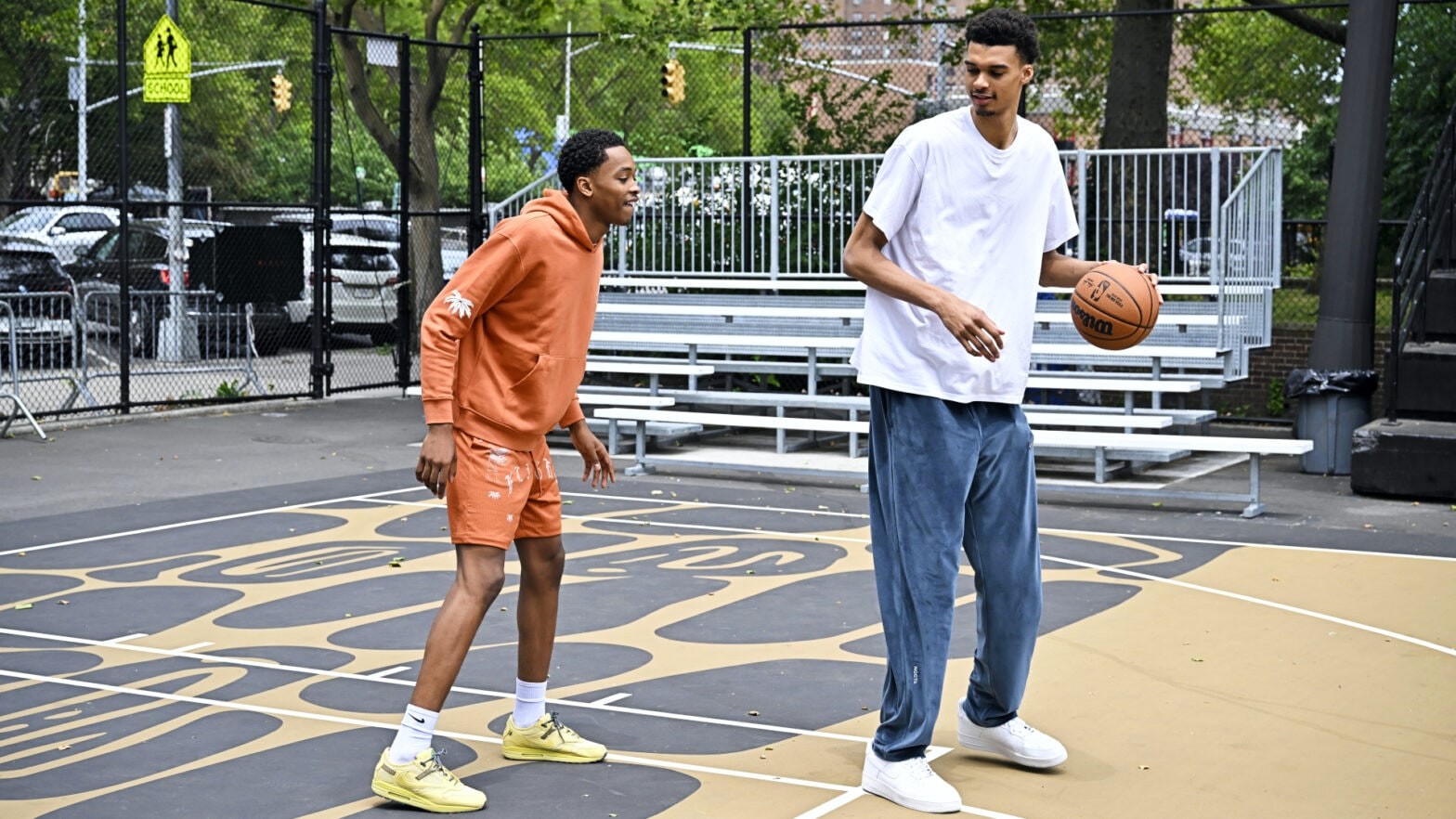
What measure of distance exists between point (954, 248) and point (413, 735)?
85.0 inches

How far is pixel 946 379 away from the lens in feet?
16.8

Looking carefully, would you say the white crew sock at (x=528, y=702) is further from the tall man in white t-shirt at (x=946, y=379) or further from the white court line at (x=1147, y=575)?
the white court line at (x=1147, y=575)

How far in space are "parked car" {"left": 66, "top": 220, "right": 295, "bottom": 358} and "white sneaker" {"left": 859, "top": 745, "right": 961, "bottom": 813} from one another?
12.2 metres

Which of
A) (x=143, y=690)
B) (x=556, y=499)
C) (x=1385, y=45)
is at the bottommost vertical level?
(x=143, y=690)

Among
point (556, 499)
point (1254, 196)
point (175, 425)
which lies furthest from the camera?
point (175, 425)

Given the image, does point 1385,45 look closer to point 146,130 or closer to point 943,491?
point 943,491

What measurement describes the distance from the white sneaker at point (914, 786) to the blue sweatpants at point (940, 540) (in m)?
0.04

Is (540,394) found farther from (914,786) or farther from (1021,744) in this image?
(1021,744)

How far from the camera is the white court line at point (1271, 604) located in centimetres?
750

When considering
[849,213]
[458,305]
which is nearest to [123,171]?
[849,213]

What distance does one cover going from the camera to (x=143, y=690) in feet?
21.4

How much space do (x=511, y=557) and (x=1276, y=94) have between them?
13852 millimetres

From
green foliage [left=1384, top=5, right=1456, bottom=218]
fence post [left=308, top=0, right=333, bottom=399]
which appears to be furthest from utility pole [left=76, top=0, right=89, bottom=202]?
green foliage [left=1384, top=5, right=1456, bottom=218]

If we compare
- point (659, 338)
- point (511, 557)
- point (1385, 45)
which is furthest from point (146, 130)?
point (1385, 45)
